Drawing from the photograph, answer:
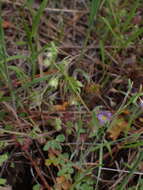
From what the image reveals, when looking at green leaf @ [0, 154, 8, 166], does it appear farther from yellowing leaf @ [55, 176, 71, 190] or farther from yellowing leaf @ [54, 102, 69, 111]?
yellowing leaf @ [54, 102, 69, 111]

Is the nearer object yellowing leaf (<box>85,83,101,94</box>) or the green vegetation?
the green vegetation

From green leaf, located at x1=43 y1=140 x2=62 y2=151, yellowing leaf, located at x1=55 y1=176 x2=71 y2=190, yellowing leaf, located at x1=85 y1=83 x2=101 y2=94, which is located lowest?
yellowing leaf, located at x1=55 y1=176 x2=71 y2=190

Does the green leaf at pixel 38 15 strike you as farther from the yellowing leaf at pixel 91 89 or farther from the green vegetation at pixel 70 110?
the yellowing leaf at pixel 91 89

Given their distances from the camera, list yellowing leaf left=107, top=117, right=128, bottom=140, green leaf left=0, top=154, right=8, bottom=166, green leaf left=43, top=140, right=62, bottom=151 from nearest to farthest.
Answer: green leaf left=0, top=154, right=8, bottom=166
green leaf left=43, top=140, right=62, bottom=151
yellowing leaf left=107, top=117, right=128, bottom=140

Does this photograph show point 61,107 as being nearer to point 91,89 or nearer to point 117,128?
point 91,89

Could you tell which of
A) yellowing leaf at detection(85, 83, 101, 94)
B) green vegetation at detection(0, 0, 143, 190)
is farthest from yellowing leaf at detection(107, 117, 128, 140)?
yellowing leaf at detection(85, 83, 101, 94)

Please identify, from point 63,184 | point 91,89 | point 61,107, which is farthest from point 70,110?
point 63,184

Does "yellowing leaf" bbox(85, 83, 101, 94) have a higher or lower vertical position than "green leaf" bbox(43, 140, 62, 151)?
higher

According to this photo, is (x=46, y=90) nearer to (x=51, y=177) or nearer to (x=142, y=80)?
(x=51, y=177)
